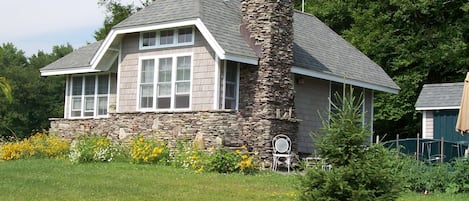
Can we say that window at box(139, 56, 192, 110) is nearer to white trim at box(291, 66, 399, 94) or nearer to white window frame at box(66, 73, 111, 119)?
white window frame at box(66, 73, 111, 119)

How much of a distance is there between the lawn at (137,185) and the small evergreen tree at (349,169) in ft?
11.6

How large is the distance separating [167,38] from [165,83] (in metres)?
1.40

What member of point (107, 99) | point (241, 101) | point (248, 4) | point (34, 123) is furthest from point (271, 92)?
point (34, 123)

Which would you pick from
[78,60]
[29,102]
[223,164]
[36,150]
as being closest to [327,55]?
[78,60]

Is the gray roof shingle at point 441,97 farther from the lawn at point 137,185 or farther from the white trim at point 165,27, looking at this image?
Answer: the lawn at point 137,185

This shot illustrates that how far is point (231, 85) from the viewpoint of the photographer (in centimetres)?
2062

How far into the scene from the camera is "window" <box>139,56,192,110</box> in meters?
20.8

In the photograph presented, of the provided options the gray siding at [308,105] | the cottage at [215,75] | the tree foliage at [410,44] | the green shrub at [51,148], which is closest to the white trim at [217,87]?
the cottage at [215,75]

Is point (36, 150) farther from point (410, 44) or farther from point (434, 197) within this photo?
point (410, 44)

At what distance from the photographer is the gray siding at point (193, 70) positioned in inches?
792

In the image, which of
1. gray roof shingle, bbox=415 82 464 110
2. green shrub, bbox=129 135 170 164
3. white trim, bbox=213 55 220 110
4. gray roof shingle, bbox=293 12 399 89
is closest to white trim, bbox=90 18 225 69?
white trim, bbox=213 55 220 110

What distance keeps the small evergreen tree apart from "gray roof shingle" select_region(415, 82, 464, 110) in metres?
17.6

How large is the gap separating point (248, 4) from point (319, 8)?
17987mm

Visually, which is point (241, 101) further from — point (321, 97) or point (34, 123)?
point (34, 123)
